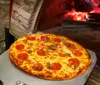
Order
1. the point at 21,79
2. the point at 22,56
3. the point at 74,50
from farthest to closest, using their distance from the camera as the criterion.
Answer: the point at 74,50 → the point at 22,56 → the point at 21,79

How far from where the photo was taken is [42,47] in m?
1.31

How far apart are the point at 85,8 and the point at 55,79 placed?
87 centimetres

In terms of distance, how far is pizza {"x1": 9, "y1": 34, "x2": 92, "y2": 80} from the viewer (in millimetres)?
1114

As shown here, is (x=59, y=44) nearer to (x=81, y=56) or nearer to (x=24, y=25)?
(x=81, y=56)

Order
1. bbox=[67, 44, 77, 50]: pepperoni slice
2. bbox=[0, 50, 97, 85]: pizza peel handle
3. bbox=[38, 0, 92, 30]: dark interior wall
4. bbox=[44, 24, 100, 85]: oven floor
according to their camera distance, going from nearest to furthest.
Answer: bbox=[0, 50, 97, 85]: pizza peel handle
bbox=[67, 44, 77, 50]: pepperoni slice
bbox=[44, 24, 100, 85]: oven floor
bbox=[38, 0, 92, 30]: dark interior wall

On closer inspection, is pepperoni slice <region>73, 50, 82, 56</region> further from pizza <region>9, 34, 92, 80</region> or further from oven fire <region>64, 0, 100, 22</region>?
oven fire <region>64, 0, 100, 22</region>

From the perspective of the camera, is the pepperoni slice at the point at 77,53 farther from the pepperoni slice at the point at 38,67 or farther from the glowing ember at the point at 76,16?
the glowing ember at the point at 76,16

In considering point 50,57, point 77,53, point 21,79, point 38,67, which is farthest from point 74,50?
point 21,79

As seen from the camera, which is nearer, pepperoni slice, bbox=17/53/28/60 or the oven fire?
pepperoni slice, bbox=17/53/28/60

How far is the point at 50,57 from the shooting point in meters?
1.23

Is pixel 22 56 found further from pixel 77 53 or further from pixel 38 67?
pixel 77 53

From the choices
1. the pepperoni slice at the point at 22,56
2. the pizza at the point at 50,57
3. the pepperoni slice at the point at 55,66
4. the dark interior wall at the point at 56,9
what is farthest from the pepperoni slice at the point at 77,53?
the dark interior wall at the point at 56,9

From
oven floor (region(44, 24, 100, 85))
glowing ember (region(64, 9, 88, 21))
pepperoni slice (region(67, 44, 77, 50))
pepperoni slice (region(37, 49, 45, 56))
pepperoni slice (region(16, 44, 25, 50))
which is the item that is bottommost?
oven floor (region(44, 24, 100, 85))

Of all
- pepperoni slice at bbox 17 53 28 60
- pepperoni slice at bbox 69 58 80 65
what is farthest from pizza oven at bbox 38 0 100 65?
pepperoni slice at bbox 17 53 28 60
